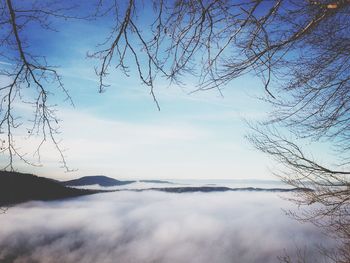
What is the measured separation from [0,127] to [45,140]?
41 centimetres

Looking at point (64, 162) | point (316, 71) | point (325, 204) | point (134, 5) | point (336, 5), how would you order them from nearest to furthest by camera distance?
point (336, 5) < point (134, 5) < point (64, 162) < point (316, 71) < point (325, 204)

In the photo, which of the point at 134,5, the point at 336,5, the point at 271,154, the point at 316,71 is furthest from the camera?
the point at 271,154

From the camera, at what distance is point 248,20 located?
3.00 m

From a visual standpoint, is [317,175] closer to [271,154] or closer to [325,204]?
[325,204]

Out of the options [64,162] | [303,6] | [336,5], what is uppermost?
[303,6]

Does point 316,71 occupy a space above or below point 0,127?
above

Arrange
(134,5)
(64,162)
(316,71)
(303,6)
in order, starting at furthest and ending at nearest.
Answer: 1. (316,71)
2. (303,6)
3. (64,162)
4. (134,5)

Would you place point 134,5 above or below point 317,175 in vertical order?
above

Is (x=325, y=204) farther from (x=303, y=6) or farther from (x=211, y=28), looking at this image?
(x=211, y=28)

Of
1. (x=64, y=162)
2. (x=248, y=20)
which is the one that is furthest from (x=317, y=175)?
(x=64, y=162)

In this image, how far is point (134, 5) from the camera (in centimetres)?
299

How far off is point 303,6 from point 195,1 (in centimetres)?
122

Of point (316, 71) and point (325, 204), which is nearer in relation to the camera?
point (316, 71)

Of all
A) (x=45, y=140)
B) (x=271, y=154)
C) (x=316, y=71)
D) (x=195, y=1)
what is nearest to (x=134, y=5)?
(x=195, y=1)
